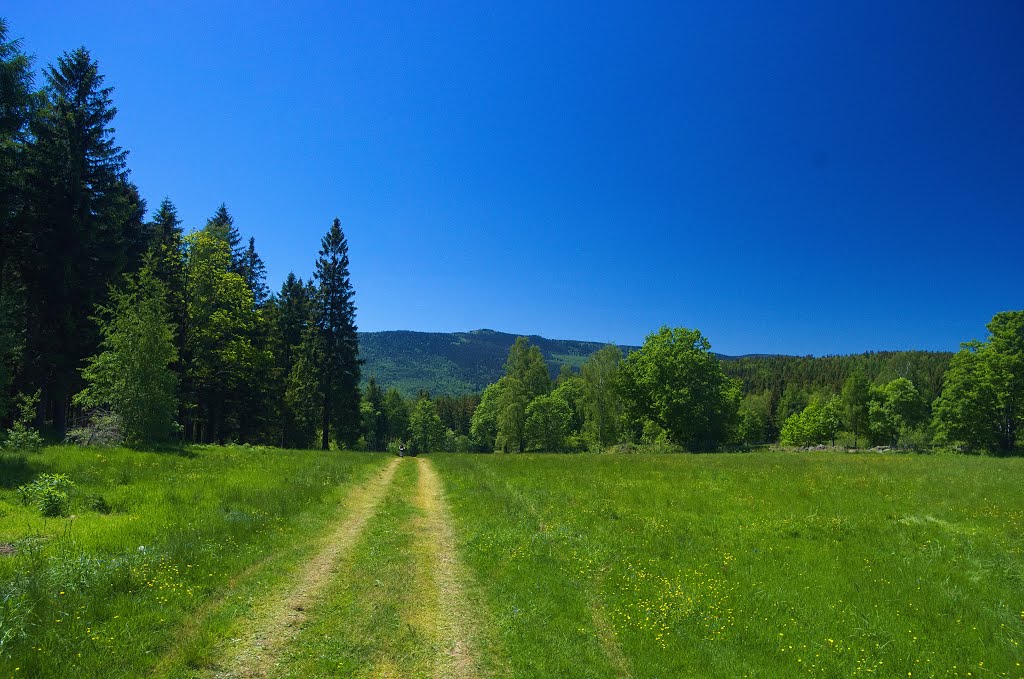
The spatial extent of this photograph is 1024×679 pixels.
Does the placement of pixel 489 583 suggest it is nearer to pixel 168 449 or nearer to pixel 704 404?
pixel 168 449

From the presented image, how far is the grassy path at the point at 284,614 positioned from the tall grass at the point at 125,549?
3.16ft

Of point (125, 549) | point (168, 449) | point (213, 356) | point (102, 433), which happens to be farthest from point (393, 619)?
point (213, 356)

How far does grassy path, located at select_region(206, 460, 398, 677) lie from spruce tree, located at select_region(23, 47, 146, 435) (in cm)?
2565

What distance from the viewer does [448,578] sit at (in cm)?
1009

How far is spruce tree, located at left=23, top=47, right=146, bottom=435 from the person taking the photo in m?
25.5

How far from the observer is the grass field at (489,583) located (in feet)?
22.4

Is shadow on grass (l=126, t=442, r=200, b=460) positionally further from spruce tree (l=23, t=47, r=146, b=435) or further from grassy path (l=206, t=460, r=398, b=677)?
grassy path (l=206, t=460, r=398, b=677)

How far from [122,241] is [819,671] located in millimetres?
38688

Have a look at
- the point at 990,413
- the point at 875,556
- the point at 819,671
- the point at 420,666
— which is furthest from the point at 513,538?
the point at 990,413

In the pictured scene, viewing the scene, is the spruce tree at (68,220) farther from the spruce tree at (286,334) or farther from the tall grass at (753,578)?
the tall grass at (753,578)

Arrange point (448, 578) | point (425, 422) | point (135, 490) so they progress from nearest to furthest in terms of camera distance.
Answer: point (448, 578)
point (135, 490)
point (425, 422)

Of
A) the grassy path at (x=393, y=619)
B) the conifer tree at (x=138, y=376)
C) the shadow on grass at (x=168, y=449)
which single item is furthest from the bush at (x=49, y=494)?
the conifer tree at (x=138, y=376)

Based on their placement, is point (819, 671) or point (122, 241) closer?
point (819, 671)

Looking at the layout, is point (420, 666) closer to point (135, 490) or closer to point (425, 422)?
point (135, 490)
